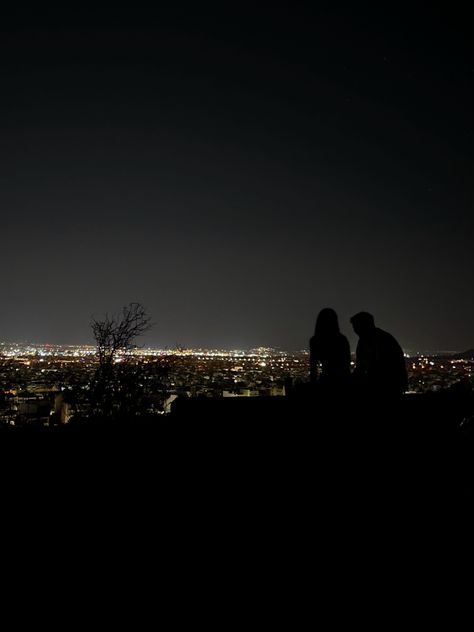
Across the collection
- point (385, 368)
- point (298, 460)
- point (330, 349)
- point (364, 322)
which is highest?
point (364, 322)

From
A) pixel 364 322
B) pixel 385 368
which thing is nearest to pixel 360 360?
pixel 364 322

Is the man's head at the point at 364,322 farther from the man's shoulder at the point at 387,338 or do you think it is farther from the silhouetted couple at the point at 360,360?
Answer: the man's shoulder at the point at 387,338

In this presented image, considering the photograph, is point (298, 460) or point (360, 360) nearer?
point (298, 460)

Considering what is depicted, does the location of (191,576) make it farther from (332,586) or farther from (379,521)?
(379,521)

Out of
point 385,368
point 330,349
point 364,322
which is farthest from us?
point 330,349

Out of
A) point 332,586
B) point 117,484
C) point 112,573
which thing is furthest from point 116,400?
point 332,586

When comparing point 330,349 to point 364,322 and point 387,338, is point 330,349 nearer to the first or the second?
point 364,322

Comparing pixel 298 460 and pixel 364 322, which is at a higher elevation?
pixel 364 322

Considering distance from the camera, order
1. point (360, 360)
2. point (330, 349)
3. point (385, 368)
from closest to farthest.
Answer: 1. point (385, 368)
2. point (360, 360)
3. point (330, 349)
